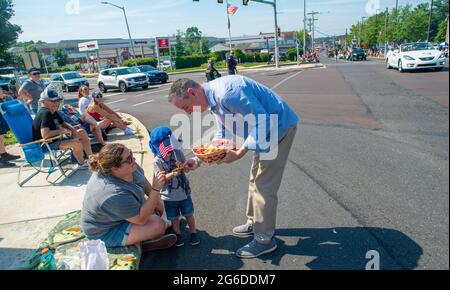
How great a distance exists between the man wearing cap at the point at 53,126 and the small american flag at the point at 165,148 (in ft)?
9.83

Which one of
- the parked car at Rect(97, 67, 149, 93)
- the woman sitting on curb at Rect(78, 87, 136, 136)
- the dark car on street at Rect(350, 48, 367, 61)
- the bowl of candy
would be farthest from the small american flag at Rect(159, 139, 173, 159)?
the dark car on street at Rect(350, 48, 367, 61)

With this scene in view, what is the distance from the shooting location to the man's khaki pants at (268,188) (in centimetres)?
299

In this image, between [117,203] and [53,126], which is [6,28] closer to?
[53,126]

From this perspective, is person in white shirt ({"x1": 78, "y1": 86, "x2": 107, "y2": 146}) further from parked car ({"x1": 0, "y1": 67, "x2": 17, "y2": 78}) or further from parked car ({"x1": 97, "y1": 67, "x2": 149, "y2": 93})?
parked car ({"x1": 0, "y1": 67, "x2": 17, "y2": 78})

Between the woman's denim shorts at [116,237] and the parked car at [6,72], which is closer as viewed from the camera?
the woman's denim shorts at [116,237]

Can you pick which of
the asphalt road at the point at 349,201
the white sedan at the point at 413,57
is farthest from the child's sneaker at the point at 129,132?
the white sedan at the point at 413,57

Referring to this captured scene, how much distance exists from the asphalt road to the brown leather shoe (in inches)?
2.8

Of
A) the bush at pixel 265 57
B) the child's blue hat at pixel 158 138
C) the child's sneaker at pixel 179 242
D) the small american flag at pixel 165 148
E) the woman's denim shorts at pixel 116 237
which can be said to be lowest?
the bush at pixel 265 57

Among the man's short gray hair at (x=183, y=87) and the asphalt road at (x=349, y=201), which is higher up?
the man's short gray hair at (x=183, y=87)

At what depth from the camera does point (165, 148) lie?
333 centimetres

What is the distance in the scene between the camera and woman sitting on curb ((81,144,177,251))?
2.89m

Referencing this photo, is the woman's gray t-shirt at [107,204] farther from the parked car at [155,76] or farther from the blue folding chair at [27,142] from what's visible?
the parked car at [155,76]

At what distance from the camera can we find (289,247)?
324cm
